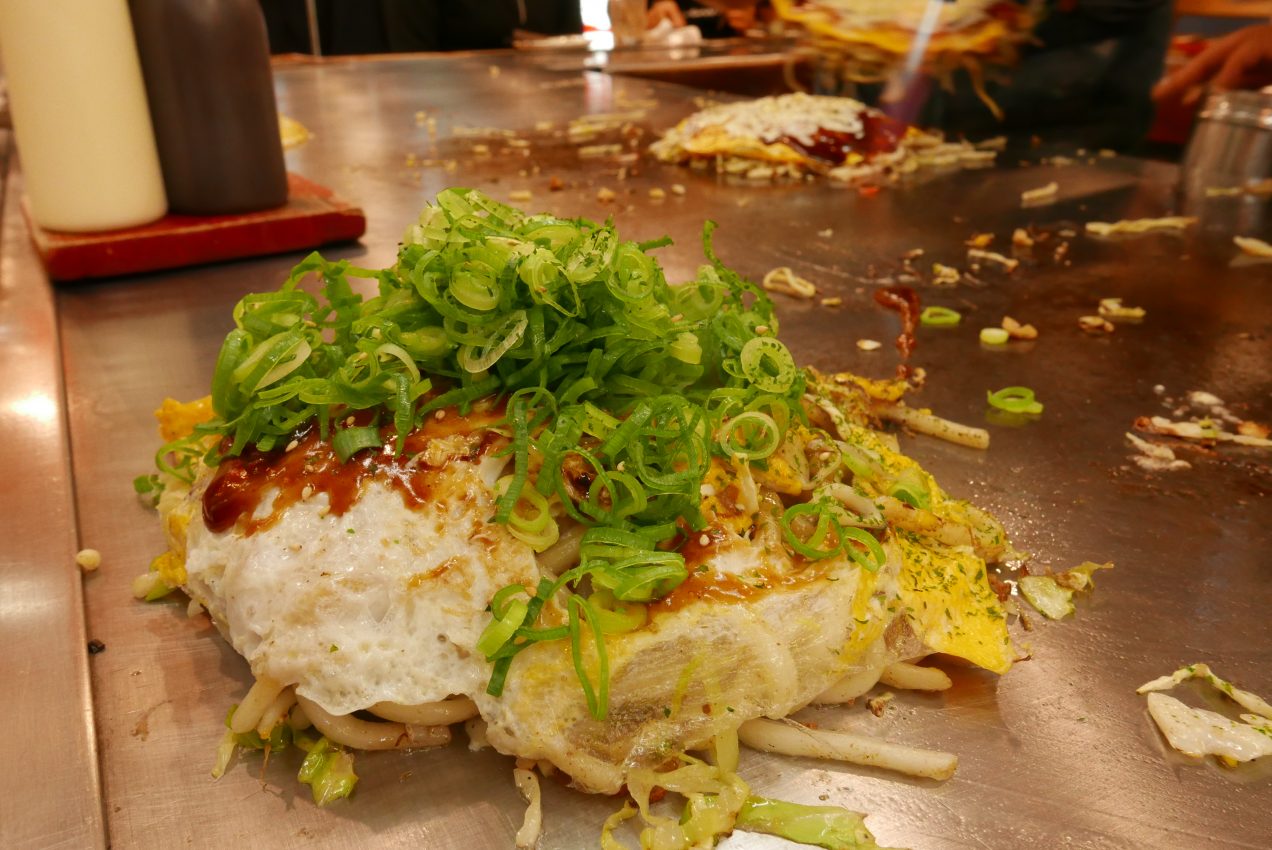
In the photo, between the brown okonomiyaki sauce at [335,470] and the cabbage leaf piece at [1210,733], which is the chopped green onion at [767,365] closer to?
the brown okonomiyaki sauce at [335,470]

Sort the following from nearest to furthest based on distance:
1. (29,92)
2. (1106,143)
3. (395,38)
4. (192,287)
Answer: (29,92) → (192,287) → (1106,143) → (395,38)

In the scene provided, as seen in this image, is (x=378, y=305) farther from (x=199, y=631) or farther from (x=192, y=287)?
(x=192, y=287)

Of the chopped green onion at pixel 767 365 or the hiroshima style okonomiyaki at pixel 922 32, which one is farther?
the hiroshima style okonomiyaki at pixel 922 32

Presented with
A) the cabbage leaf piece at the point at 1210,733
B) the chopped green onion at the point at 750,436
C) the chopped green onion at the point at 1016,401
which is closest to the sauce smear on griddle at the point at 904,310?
the chopped green onion at the point at 1016,401

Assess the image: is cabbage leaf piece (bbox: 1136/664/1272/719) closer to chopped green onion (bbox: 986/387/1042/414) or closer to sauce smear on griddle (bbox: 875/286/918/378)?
chopped green onion (bbox: 986/387/1042/414)

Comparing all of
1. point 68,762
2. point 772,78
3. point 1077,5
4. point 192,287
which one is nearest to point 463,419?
point 68,762

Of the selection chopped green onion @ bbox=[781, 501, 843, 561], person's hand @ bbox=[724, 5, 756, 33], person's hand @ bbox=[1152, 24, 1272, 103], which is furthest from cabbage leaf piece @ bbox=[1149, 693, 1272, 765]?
person's hand @ bbox=[724, 5, 756, 33]

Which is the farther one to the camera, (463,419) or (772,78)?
(772,78)
